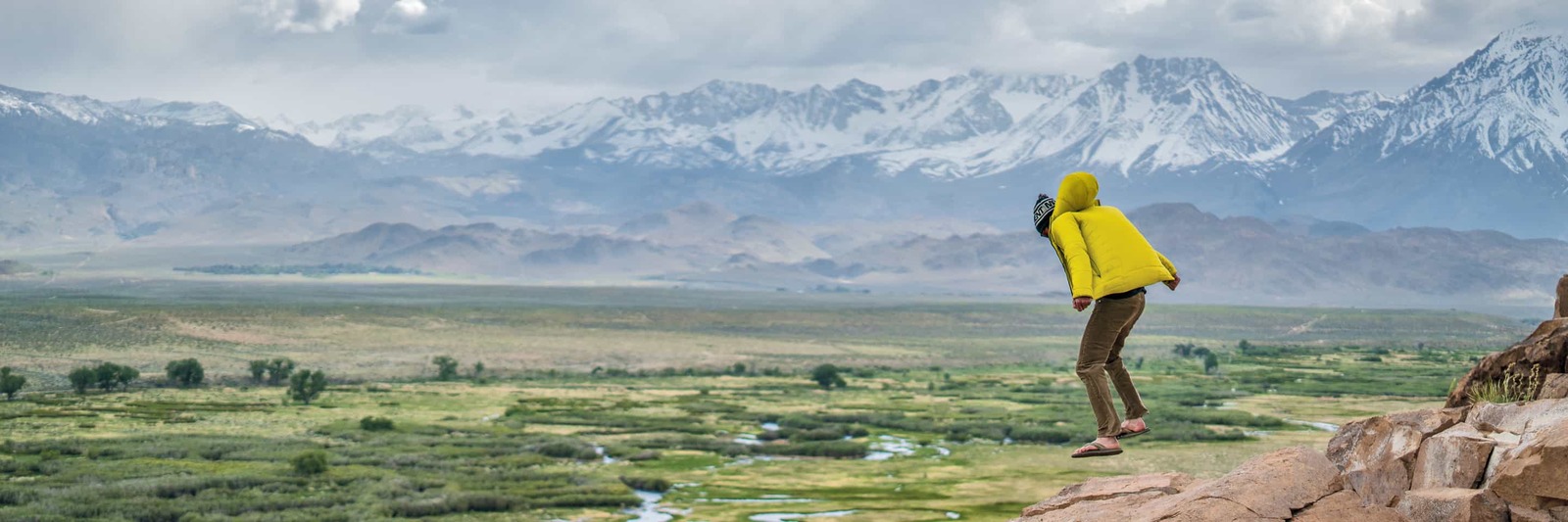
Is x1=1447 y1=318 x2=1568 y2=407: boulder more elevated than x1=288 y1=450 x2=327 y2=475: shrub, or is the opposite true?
x1=1447 y1=318 x2=1568 y2=407: boulder

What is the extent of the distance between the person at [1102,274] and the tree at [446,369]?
111m

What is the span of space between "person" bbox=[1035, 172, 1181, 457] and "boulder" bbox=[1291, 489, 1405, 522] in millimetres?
1859

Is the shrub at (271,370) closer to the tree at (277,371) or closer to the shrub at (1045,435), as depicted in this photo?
the tree at (277,371)

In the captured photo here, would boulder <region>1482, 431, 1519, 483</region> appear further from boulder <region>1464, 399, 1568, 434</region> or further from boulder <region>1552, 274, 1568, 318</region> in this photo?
boulder <region>1552, 274, 1568, 318</region>

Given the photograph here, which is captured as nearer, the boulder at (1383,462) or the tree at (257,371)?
the boulder at (1383,462)

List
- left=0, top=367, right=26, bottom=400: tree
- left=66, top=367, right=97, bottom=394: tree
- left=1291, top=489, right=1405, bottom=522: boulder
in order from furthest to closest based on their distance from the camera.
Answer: left=66, top=367, right=97, bottom=394: tree → left=0, top=367, right=26, bottom=400: tree → left=1291, top=489, right=1405, bottom=522: boulder

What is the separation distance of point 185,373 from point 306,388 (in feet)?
45.1

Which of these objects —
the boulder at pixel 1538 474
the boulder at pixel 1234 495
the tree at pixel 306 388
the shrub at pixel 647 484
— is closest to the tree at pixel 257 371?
the tree at pixel 306 388

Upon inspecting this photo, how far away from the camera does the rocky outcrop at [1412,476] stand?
1200cm

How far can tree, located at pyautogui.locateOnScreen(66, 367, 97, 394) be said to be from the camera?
99500 mm

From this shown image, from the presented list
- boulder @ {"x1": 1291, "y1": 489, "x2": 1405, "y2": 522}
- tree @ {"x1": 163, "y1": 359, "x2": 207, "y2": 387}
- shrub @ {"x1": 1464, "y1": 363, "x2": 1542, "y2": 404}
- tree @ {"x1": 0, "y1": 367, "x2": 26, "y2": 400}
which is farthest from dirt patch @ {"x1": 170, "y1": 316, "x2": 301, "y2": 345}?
boulder @ {"x1": 1291, "y1": 489, "x2": 1405, "y2": 522}

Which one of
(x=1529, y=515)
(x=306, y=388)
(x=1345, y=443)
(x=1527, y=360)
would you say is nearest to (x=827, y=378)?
(x=306, y=388)

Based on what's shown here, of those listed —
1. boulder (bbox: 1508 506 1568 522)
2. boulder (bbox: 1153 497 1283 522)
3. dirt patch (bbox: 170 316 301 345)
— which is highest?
boulder (bbox: 1508 506 1568 522)

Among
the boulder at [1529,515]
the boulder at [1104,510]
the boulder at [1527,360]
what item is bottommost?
the boulder at [1104,510]
